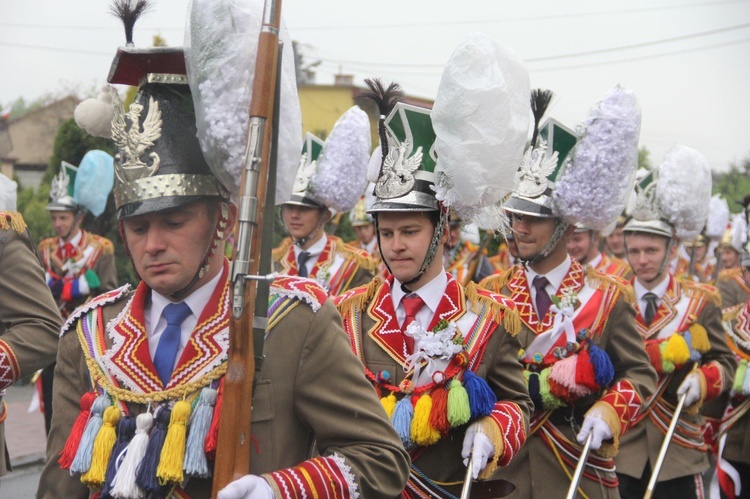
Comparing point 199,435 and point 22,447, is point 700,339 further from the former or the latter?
point 22,447

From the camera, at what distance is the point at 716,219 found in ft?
46.2

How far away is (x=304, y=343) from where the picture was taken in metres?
2.84

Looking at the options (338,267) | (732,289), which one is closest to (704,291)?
(338,267)

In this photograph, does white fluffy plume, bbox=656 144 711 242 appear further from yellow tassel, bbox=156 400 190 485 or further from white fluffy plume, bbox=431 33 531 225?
yellow tassel, bbox=156 400 190 485

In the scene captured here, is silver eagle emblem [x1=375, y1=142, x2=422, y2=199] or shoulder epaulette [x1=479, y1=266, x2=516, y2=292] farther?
shoulder epaulette [x1=479, y1=266, x2=516, y2=292]

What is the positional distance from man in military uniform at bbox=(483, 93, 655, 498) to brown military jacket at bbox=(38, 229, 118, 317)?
5850 mm

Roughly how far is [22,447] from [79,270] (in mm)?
1901

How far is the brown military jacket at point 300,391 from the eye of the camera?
9.02 feet

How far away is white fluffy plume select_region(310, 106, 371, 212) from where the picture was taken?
27.8 ft

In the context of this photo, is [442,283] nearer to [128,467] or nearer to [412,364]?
[412,364]

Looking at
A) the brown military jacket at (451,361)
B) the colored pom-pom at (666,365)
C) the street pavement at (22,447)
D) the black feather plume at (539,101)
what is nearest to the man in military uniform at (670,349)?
the colored pom-pom at (666,365)

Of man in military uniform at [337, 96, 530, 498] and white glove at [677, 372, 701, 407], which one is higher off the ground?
man in military uniform at [337, 96, 530, 498]

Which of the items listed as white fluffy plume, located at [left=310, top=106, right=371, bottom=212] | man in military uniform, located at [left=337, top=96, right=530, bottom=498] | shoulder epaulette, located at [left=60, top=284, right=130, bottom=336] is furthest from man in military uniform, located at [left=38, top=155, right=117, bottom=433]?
shoulder epaulette, located at [left=60, top=284, right=130, bottom=336]

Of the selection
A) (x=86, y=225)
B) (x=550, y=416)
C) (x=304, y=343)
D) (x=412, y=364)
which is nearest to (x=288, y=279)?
(x=304, y=343)
